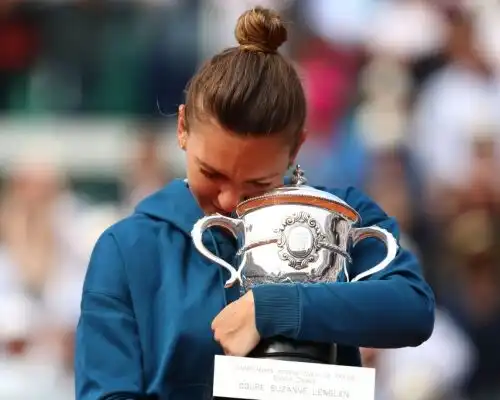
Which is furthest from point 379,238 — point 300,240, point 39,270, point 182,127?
point 39,270

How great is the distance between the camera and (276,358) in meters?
1.98

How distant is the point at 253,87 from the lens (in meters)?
2.13

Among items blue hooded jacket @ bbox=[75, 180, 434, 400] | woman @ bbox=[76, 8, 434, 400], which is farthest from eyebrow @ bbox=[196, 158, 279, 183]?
blue hooded jacket @ bbox=[75, 180, 434, 400]

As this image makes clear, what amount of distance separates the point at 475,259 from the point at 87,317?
410 cm

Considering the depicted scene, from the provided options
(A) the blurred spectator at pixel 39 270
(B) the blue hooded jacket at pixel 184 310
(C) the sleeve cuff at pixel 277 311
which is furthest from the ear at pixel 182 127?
(A) the blurred spectator at pixel 39 270

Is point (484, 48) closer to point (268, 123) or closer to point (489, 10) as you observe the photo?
point (489, 10)

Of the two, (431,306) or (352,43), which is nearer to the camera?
(431,306)

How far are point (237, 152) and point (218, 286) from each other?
215 mm

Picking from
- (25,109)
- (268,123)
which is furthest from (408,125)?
(268,123)

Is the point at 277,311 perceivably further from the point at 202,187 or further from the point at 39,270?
the point at 39,270

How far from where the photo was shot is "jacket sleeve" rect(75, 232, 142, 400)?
209cm

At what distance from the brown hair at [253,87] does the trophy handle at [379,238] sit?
0.20m

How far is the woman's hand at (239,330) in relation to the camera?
78.5 inches

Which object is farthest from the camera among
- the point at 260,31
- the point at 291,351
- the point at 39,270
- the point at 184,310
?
the point at 39,270
